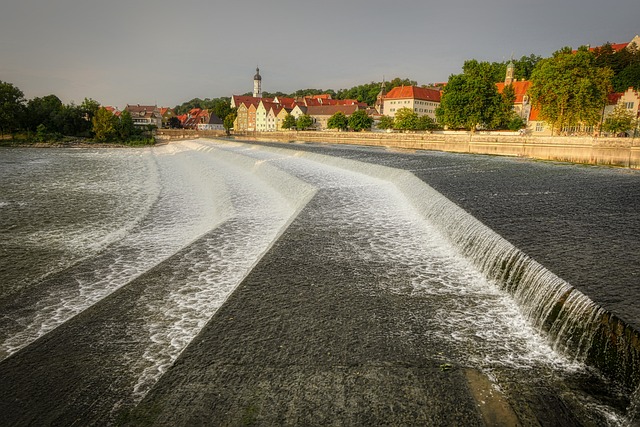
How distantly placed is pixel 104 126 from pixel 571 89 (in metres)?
85.8

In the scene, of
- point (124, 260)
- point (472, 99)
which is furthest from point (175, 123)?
point (124, 260)

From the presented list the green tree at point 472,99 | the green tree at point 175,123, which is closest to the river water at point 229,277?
the green tree at point 472,99

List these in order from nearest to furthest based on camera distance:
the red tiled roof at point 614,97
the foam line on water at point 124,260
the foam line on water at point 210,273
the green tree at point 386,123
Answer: the foam line on water at point 210,273, the foam line on water at point 124,260, the red tiled roof at point 614,97, the green tree at point 386,123

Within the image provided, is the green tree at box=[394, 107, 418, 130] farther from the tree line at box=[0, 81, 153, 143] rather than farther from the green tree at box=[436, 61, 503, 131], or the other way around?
the tree line at box=[0, 81, 153, 143]

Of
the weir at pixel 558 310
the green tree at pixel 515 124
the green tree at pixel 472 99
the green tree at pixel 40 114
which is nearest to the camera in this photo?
the weir at pixel 558 310

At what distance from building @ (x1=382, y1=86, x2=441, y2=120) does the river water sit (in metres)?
103

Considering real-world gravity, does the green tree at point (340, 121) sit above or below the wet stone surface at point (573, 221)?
above

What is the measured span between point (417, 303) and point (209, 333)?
3.48 m

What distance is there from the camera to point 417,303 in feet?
22.9

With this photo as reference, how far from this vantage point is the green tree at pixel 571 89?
46.6 meters

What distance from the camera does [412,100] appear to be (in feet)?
371

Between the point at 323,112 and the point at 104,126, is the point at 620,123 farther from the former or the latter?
the point at 104,126

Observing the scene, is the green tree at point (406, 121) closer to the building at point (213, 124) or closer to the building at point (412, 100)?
the building at point (412, 100)

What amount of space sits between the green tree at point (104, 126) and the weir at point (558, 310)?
9286 centimetres
